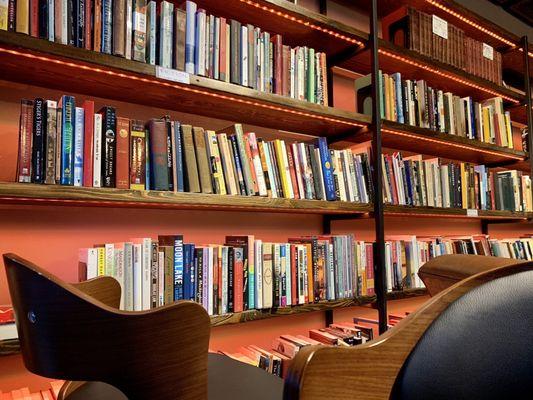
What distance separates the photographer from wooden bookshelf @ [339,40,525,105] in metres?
2.00

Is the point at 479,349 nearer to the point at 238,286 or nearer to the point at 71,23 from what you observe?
the point at 238,286

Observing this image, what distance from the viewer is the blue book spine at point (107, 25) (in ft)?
4.03

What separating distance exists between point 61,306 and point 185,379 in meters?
0.22

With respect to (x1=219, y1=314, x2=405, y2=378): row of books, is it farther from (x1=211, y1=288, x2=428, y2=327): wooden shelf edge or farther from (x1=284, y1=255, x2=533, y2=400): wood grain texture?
(x1=284, y1=255, x2=533, y2=400): wood grain texture

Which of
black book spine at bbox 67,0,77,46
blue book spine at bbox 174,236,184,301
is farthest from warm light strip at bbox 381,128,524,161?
black book spine at bbox 67,0,77,46

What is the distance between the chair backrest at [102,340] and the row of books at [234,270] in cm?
62

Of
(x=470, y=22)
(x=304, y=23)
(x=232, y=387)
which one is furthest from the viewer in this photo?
(x=470, y=22)

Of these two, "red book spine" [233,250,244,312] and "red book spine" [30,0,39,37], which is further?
"red book spine" [233,250,244,312]

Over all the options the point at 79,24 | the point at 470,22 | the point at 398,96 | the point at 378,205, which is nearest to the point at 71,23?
the point at 79,24

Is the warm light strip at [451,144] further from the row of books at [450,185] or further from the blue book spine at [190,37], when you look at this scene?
the blue book spine at [190,37]

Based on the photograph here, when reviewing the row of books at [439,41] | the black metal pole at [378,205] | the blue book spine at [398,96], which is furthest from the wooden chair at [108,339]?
the row of books at [439,41]

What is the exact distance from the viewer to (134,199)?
123cm

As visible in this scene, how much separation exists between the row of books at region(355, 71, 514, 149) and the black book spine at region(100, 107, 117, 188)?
1.22 metres

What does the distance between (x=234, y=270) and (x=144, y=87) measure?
2.46 feet
